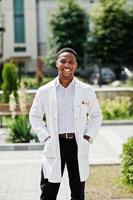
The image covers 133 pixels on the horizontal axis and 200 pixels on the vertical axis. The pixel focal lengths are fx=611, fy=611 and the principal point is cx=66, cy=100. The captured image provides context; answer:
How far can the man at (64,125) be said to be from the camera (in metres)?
5.74

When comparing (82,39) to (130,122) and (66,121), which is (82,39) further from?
(66,121)

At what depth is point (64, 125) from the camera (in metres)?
5.76

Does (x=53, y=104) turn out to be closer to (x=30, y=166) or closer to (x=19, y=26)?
(x=30, y=166)

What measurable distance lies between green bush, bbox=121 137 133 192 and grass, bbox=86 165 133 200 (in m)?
0.13

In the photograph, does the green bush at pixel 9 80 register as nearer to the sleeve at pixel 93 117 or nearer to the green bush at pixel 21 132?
the green bush at pixel 21 132

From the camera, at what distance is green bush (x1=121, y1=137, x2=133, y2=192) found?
26.1 ft

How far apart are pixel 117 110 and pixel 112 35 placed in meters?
27.8

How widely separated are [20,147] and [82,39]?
3507 cm

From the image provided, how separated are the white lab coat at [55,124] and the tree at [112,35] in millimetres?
40392

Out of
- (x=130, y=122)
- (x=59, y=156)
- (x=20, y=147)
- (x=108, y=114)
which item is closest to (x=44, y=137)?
(x=59, y=156)

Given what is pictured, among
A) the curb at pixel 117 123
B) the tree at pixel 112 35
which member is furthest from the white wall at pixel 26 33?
the curb at pixel 117 123

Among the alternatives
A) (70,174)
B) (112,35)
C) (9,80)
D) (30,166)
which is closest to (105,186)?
(30,166)

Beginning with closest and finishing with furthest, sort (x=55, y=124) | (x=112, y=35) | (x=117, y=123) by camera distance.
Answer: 1. (x=55, y=124)
2. (x=117, y=123)
3. (x=112, y=35)

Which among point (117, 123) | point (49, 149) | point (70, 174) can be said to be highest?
point (49, 149)
